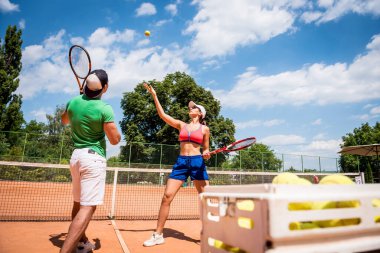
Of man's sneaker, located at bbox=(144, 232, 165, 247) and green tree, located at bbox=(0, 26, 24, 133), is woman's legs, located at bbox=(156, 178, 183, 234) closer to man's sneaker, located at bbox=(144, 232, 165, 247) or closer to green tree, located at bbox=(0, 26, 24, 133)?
man's sneaker, located at bbox=(144, 232, 165, 247)

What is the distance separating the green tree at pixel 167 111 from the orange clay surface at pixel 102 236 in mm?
30176

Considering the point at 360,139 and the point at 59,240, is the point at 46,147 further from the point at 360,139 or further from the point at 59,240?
the point at 360,139

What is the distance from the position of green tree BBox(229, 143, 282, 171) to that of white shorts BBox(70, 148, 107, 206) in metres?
22.4

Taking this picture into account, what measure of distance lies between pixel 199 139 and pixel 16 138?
1990 cm

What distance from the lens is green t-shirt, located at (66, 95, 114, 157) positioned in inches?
118

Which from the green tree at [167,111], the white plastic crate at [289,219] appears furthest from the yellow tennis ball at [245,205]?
the green tree at [167,111]

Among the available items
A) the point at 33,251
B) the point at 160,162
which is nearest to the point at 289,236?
the point at 33,251

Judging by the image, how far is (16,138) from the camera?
19.3 m

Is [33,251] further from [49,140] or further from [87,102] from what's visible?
[49,140]

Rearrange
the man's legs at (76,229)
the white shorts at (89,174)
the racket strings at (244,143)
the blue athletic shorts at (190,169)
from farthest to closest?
the racket strings at (244,143) → the blue athletic shorts at (190,169) → the white shorts at (89,174) → the man's legs at (76,229)

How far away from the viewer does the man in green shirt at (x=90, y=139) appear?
9.35ft

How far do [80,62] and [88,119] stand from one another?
2113mm

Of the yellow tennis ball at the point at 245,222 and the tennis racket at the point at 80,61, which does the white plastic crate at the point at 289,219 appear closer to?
the yellow tennis ball at the point at 245,222

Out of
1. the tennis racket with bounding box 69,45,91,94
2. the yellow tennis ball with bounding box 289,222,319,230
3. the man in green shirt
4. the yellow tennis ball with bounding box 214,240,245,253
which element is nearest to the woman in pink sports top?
the man in green shirt
